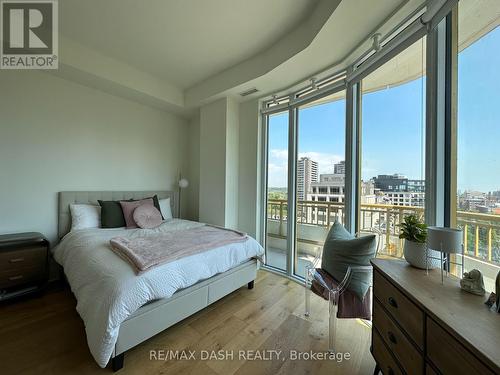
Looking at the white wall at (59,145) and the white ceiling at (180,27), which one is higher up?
the white ceiling at (180,27)

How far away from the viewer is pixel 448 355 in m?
0.77

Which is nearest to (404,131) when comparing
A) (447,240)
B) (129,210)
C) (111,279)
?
(447,240)

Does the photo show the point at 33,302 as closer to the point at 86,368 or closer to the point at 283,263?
the point at 86,368

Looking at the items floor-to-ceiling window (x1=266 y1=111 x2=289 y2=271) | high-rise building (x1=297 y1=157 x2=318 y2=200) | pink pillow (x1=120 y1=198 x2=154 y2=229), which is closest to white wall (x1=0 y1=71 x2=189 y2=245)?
pink pillow (x1=120 y1=198 x2=154 y2=229)

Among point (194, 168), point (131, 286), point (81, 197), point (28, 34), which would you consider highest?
point (28, 34)

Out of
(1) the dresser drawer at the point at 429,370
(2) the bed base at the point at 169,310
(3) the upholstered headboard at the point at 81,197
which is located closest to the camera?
(1) the dresser drawer at the point at 429,370

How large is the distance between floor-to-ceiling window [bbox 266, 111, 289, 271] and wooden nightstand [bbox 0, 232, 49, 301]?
2746mm

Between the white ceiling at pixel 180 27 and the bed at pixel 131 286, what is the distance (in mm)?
2207

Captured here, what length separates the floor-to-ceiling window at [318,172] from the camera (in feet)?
8.00

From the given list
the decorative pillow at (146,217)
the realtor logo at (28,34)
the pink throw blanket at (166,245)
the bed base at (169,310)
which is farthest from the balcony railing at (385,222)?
the realtor logo at (28,34)

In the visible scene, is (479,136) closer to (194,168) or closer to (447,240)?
(447,240)

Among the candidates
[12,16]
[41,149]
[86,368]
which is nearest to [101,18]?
[12,16]

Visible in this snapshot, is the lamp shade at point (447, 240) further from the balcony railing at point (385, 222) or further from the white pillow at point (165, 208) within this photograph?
the white pillow at point (165, 208)

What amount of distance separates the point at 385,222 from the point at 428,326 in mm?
1230
